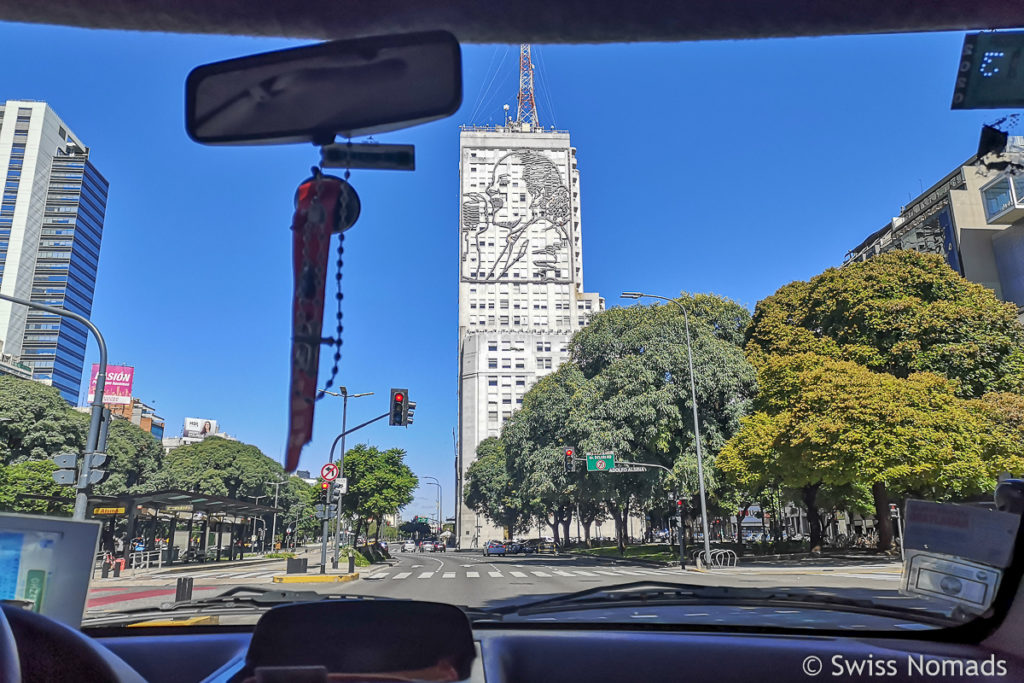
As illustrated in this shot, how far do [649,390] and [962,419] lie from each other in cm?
1610

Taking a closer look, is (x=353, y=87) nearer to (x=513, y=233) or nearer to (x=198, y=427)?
(x=513, y=233)

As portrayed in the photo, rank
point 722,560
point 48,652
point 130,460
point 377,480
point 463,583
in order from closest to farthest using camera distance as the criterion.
→ point 48,652 < point 130,460 < point 377,480 < point 463,583 < point 722,560

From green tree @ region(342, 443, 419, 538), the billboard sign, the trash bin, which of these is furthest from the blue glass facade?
the trash bin

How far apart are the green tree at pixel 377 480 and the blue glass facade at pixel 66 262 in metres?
0.82

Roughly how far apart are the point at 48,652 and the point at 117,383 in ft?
3.67

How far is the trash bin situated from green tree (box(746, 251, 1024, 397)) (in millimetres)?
4517

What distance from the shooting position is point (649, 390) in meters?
21.4

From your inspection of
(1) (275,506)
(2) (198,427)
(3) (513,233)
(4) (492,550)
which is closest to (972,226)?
(3) (513,233)

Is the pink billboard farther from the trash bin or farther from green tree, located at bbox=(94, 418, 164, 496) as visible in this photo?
the trash bin

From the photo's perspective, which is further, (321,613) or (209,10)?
(209,10)

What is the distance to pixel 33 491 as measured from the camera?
2049mm

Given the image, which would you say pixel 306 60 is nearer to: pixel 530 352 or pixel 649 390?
pixel 530 352

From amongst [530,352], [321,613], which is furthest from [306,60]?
[530,352]

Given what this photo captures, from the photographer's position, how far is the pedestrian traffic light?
6.44 feet
